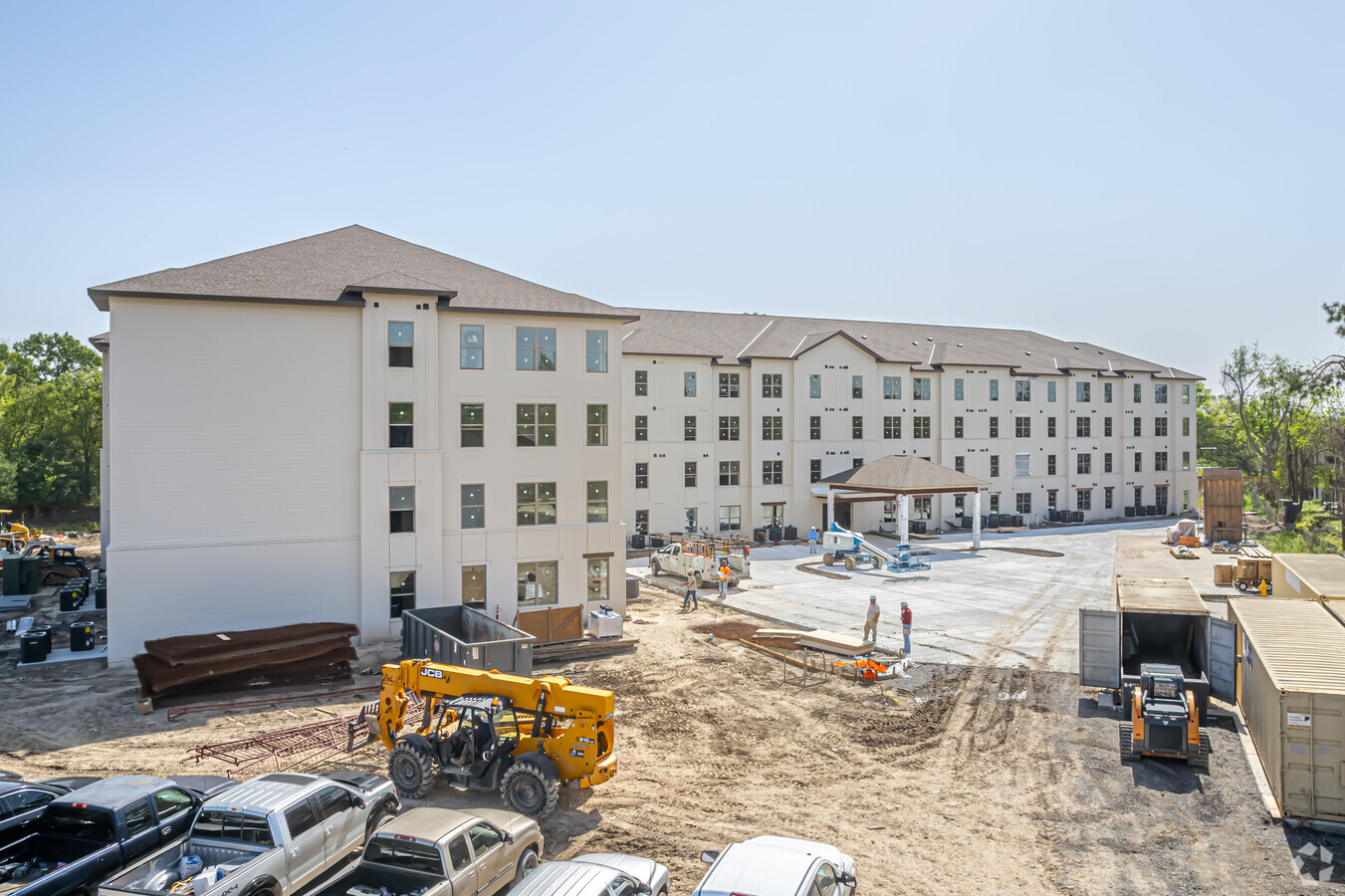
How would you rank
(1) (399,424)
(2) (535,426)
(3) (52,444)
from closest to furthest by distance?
(1) (399,424) < (2) (535,426) < (3) (52,444)

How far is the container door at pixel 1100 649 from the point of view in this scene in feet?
66.3

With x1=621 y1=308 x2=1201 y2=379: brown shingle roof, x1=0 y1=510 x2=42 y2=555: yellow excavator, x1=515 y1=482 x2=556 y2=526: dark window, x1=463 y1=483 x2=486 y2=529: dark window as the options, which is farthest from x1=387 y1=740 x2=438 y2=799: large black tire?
x1=0 y1=510 x2=42 y2=555: yellow excavator

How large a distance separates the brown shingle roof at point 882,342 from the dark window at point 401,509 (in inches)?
936

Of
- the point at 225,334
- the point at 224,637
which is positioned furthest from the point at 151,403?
the point at 224,637

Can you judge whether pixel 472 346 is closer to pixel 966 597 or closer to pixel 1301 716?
pixel 966 597

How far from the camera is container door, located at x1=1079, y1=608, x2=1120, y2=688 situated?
20203 millimetres

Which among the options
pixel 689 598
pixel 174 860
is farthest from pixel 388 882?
pixel 689 598

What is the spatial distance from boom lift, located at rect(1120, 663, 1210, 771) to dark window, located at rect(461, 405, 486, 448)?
19.7 metres

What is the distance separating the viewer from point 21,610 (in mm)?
31875

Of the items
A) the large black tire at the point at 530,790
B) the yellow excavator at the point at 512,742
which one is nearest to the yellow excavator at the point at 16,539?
the yellow excavator at the point at 512,742

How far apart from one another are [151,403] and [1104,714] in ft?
86.9

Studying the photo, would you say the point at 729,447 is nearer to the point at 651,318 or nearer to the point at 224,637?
the point at 651,318

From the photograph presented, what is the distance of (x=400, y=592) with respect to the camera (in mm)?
25969

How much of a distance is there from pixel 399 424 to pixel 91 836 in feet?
53.5
